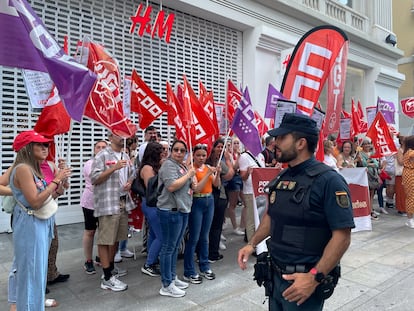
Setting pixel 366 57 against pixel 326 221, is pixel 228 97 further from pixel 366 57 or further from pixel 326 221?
pixel 366 57

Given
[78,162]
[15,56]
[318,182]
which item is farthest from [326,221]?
[78,162]

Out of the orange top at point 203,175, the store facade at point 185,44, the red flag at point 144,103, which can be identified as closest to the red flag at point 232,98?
the red flag at point 144,103

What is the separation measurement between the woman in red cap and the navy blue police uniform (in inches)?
76.9

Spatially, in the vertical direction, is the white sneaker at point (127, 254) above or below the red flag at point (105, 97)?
below

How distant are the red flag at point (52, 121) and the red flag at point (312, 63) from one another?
116 inches

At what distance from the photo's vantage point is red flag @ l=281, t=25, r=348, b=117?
4.56 m

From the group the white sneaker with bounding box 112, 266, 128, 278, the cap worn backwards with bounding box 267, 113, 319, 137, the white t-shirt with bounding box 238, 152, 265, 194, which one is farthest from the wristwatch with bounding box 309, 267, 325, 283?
the white t-shirt with bounding box 238, 152, 265, 194

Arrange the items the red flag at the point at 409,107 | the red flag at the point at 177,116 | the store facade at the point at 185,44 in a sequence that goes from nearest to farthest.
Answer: the red flag at the point at 177,116 → the store facade at the point at 185,44 → the red flag at the point at 409,107

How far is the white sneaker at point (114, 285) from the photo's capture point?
13.5ft

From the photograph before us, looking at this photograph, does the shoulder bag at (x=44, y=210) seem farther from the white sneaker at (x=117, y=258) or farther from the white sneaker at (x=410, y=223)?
the white sneaker at (x=410, y=223)

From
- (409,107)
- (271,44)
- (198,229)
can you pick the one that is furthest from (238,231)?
(409,107)

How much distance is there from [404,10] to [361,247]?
22290 mm

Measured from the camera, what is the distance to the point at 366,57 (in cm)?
1545

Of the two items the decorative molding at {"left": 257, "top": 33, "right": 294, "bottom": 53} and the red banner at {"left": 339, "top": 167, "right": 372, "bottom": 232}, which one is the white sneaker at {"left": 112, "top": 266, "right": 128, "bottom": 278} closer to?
the red banner at {"left": 339, "top": 167, "right": 372, "bottom": 232}
